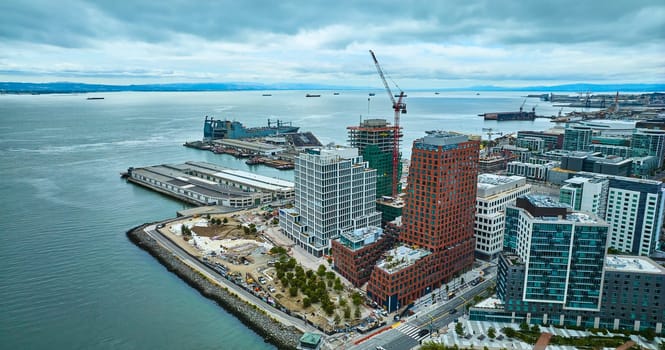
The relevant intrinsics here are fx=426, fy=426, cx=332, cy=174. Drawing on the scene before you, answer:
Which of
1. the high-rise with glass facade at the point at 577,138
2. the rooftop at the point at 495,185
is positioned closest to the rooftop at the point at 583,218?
the rooftop at the point at 495,185

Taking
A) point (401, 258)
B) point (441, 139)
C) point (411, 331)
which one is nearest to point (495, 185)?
point (441, 139)

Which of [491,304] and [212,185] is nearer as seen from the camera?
[491,304]

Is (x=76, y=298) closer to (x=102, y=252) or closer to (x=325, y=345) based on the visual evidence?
(x=102, y=252)

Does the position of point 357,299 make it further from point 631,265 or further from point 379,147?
point 379,147

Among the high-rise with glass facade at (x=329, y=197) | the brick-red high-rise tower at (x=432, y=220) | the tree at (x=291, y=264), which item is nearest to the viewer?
the brick-red high-rise tower at (x=432, y=220)

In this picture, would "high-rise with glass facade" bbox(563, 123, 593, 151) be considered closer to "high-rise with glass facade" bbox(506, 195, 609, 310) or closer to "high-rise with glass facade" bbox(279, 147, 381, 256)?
"high-rise with glass facade" bbox(279, 147, 381, 256)

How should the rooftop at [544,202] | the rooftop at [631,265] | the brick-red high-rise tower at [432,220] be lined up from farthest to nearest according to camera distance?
the brick-red high-rise tower at [432,220]
the rooftop at [544,202]
the rooftop at [631,265]

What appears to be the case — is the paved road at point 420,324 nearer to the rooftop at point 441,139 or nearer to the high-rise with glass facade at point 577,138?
the rooftop at point 441,139
